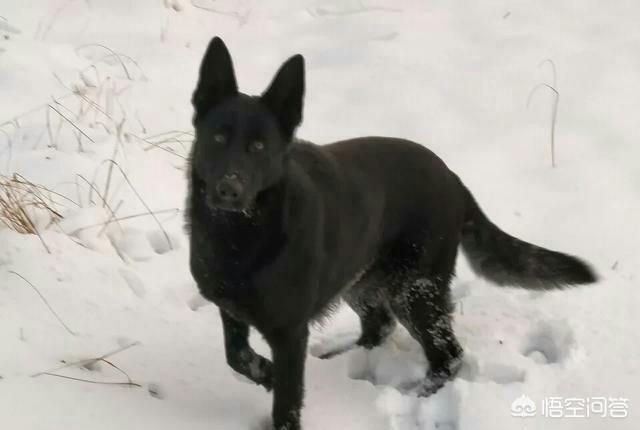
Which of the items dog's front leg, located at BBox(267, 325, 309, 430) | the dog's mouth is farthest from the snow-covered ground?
the dog's mouth

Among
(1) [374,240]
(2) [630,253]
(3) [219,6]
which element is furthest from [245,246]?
(3) [219,6]

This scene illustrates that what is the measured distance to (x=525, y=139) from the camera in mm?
4668

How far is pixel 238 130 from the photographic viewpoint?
2.20m

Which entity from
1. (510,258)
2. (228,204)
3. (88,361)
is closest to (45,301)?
(88,361)

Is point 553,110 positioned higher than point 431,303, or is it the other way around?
point 553,110

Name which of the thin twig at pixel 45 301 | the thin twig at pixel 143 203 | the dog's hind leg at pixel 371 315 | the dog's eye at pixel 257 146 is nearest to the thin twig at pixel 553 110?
the dog's hind leg at pixel 371 315

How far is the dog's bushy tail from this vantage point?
9.68ft

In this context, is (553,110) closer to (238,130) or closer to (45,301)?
(238,130)

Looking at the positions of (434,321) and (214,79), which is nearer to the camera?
(214,79)

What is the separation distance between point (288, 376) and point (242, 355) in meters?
0.23

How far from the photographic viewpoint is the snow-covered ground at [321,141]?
2.62 m

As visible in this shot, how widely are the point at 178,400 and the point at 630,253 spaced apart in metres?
2.24

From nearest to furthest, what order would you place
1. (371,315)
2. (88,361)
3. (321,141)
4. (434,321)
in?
(88,361), (434,321), (371,315), (321,141)

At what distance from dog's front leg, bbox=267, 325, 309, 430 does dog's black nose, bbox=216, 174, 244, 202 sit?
1.69ft
